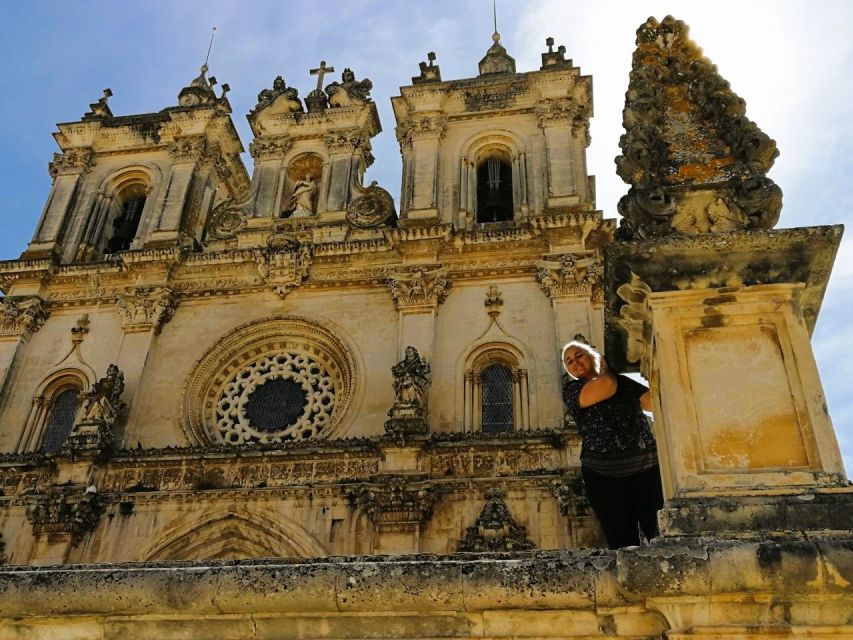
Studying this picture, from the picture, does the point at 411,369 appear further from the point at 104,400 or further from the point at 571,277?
the point at 104,400

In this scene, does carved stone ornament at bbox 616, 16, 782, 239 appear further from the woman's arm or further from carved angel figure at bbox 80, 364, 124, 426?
carved angel figure at bbox 80, 364, 124, 426

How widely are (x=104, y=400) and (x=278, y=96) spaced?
1004 centimetres

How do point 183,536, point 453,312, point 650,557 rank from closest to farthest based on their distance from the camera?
point 650,557 → point 183,536 → point 453,312

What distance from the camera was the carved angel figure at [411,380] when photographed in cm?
1361

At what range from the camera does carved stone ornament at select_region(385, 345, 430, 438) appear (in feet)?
43.3

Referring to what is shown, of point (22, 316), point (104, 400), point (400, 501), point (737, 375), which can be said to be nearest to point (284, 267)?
point (104, 400)

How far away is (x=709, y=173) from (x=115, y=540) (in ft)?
39.2

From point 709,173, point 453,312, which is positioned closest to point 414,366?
point 453,312

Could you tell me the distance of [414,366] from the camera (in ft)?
45.8

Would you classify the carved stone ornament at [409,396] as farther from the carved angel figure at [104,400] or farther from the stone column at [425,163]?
the carved angel figure at [104,400]

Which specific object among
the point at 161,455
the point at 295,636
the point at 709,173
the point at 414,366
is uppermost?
the point at 414,366

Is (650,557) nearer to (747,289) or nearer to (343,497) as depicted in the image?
(747,289)

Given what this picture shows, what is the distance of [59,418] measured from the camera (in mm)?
16531

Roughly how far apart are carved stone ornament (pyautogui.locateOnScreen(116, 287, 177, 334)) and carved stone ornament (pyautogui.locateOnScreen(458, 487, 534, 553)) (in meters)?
8.36
